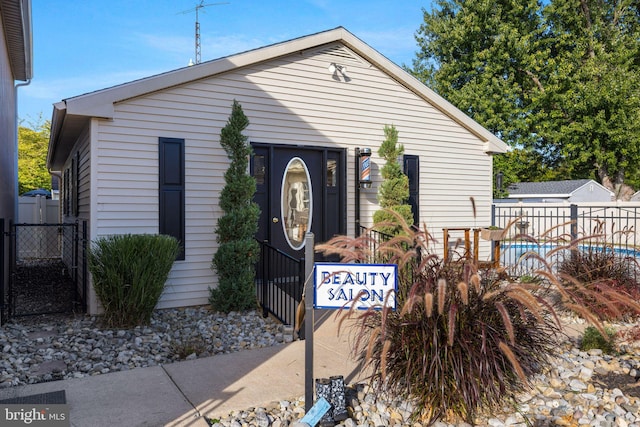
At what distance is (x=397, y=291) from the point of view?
2.80m

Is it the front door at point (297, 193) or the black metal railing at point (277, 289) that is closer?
the black metal railing at point (277, 289)

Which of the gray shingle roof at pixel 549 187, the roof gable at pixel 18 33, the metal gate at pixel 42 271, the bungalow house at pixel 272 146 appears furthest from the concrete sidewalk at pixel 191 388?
the gray shingle roof at pixel 549 187

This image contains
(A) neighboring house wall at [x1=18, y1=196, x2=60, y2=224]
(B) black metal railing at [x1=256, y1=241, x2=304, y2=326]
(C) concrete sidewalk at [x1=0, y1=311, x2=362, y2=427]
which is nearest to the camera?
(C) concrete sidewalk at [x1=0, y1=311, x2=362, y2=427]

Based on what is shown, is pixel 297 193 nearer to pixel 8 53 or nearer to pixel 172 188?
pixel 172 188

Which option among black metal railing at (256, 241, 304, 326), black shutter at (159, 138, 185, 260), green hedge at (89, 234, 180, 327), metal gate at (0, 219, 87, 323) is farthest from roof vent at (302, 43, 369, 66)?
metal gate at (0, 219, 87, 323)

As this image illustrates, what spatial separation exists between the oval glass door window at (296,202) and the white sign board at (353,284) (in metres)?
4.07

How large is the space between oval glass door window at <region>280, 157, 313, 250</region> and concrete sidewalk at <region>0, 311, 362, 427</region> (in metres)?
2.81

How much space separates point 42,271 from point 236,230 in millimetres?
6236

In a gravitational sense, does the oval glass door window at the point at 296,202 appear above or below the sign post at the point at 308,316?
above

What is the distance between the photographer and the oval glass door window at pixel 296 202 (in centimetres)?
682

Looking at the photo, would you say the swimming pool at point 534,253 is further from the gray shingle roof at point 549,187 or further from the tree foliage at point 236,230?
the gray shingle roof at point 549,187

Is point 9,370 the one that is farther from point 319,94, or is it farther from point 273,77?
point 319,94

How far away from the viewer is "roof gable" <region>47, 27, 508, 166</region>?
5324 millimetres

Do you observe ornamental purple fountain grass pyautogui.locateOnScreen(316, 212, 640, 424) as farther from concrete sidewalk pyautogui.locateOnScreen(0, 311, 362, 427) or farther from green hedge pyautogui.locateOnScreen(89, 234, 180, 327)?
green hedge pyautogui.locateOnScreen(89, 234, 180, 327)
